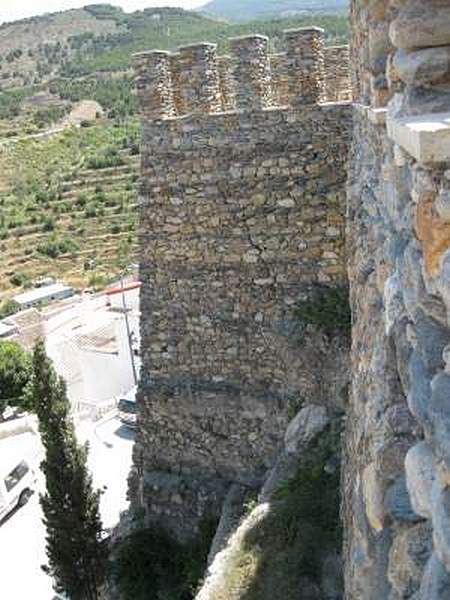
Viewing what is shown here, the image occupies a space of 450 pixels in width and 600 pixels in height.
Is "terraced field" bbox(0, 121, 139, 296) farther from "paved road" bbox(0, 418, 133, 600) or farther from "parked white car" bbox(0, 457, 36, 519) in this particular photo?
"parked white car" bbox(0, 457, 36, 519)

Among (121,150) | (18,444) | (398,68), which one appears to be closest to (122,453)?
(18,444)

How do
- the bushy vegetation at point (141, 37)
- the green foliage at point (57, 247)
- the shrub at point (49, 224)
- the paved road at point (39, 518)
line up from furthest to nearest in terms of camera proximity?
the bushy vegetation at point (141, 37) < the shrub at point (49, 224) < the green foliage at point (57, 247) < the paved road at point (39, 518)

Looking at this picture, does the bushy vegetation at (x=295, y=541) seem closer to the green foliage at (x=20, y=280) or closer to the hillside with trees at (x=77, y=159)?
the hillside with trees at (x=77, y=159)

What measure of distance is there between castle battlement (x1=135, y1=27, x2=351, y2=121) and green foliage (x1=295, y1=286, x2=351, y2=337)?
170 cm

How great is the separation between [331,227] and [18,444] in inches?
627

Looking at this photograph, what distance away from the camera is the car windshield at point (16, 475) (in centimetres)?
1828

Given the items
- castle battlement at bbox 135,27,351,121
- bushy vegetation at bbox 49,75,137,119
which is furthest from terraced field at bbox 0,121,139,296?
castle battlement at bbox 135,27,351,121

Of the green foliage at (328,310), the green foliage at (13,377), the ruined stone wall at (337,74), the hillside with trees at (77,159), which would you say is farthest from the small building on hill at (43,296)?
the green foliage at (328,310)

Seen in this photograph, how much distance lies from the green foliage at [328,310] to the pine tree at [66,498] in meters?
3.95

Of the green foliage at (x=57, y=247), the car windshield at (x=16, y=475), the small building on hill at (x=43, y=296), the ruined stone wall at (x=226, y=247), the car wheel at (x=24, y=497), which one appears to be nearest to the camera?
the ruined stone wall at (x=226, y=247)

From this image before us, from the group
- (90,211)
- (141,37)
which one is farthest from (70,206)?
(141,37)

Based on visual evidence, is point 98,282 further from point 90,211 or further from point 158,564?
point 158,564

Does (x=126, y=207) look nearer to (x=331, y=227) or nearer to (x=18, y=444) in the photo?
(x=18, y=444)

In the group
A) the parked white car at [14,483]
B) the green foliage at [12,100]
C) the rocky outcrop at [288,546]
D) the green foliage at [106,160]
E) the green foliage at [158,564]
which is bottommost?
the parked white car at [14,483]
